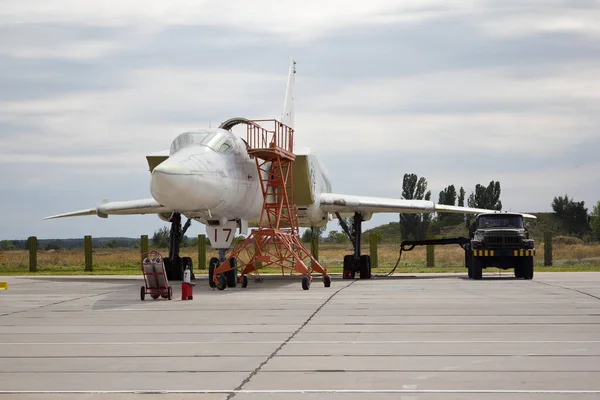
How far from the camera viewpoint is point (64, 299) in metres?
18.2

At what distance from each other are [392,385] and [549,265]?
31757mm

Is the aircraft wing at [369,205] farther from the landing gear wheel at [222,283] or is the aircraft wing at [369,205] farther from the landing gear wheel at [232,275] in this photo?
the landing gear wheel at [222,283]

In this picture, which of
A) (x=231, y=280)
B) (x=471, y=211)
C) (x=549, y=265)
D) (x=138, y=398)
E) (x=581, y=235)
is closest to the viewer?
(x=138, y=398)

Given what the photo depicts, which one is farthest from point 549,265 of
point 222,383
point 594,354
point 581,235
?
point 581,235

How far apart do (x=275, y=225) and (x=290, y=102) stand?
9375mm


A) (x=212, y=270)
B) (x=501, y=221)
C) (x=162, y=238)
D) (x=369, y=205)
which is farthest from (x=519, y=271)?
(x=162, y=238)

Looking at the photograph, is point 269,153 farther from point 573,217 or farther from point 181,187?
point 573,217

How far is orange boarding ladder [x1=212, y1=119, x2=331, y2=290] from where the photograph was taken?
2116 centimetres

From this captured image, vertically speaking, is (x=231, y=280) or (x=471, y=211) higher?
(x=471, y=211)

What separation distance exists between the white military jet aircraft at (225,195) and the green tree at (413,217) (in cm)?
4992

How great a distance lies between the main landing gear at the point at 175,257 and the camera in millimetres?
27141

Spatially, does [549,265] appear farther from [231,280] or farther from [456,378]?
[456,378]

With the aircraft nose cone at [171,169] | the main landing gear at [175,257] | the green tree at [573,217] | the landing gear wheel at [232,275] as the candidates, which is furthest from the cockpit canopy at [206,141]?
the green tree at [573,217]

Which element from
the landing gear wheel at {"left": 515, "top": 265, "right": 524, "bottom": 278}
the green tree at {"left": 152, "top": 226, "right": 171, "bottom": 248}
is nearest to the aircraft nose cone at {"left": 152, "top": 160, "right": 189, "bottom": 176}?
the landing gear wheel at {"left": 515, "top": 265, "right": 524, "bottom": 278}
